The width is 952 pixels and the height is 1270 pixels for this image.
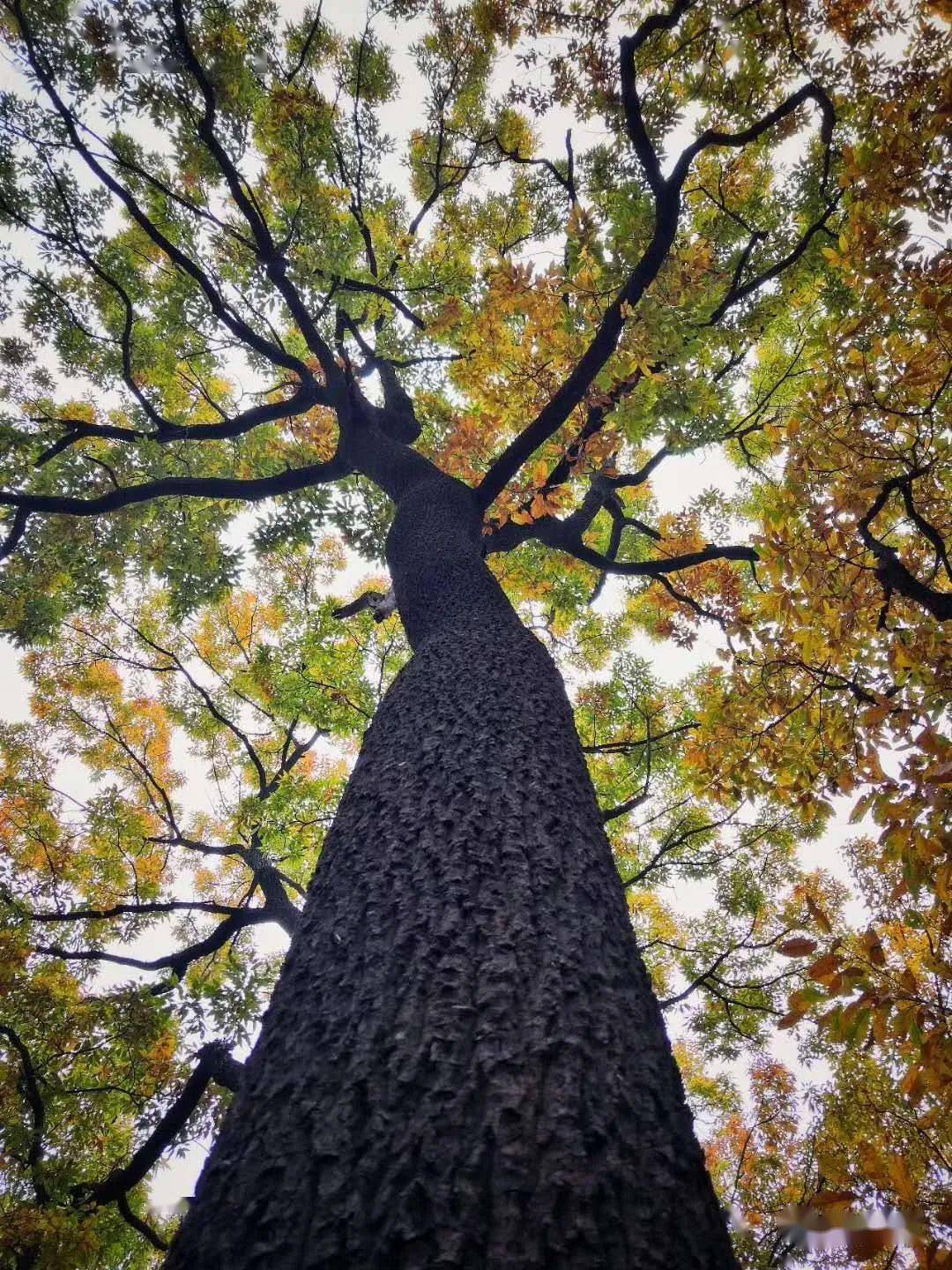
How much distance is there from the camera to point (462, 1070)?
1.14 meters

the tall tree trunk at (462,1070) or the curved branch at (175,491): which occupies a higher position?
the curved branch at (175,491)

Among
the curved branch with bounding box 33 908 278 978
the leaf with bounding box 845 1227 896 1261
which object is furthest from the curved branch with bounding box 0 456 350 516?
the leaf with bounding box 845 1227 896 1261

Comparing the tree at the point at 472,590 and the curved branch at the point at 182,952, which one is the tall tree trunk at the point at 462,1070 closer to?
the tree at the point at 472,590

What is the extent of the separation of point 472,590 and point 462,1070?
267 centimetres

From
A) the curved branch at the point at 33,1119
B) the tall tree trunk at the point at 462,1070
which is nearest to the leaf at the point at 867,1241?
the tall tree trunk at the point at 462,1070

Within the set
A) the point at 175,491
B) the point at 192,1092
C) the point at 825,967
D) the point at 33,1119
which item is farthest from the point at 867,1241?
the point at 175,491

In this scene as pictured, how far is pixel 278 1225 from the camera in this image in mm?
951

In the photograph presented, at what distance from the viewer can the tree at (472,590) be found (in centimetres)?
115

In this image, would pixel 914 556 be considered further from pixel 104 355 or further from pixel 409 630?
pixel 104 355

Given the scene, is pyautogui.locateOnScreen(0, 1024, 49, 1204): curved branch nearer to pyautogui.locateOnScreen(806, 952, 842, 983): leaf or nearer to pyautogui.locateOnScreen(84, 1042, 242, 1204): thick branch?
pyautogui.locateOnScreen(84, 1042, 242, 1204): thick branch

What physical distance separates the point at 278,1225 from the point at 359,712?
6109 mm

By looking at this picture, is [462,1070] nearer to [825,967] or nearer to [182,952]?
[825,967]

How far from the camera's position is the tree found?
115 cm

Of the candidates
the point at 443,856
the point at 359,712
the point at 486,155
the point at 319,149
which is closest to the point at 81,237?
the point at 319,149
